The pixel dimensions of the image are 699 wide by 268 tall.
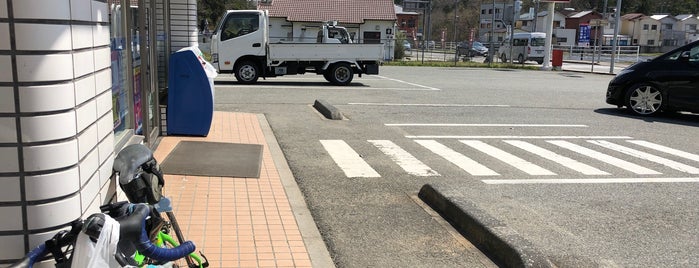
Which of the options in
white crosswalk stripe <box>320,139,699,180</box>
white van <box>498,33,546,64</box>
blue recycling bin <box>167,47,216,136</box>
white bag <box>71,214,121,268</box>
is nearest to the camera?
white bag <box>71,214,121,268</box>

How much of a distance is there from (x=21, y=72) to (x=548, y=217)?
4.44m

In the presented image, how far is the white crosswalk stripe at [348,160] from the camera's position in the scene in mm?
6730

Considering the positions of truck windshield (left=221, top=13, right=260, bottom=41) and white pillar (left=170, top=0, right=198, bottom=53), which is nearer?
white pillar (left=170, top=0, right=198, bottom=53)

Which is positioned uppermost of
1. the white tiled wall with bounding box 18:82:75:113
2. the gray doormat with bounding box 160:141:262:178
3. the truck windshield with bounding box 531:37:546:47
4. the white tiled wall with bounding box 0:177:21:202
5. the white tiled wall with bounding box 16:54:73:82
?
the truck windshield with bounding box 531:37:546:47

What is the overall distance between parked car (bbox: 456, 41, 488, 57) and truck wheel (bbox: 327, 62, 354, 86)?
3041cm

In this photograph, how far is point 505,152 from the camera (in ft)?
27.3

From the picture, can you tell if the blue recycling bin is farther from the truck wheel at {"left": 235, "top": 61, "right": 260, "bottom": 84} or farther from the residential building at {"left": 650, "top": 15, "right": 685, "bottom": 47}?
the residential building at {"left": 650, "top": 15, "right": 685, "bottom": 47}

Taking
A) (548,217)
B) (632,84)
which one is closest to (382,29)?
(632,84)

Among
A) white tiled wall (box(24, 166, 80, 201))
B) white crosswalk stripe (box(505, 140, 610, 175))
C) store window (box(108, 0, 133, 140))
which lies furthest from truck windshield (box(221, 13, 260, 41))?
white tiled wall (box(24, 166, 80, 201))

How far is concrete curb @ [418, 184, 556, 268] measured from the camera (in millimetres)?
3820

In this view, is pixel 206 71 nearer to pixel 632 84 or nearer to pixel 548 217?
pixel 548 217

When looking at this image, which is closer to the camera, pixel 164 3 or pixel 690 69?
pixel 164 3

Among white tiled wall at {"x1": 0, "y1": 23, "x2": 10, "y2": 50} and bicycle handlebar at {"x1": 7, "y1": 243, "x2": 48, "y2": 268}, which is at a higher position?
white tiled wall at {"x1": 0, "y1": 23, "x2": 10, "y2": 50}

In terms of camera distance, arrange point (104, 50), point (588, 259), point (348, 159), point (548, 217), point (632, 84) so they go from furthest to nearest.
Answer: point (632, 84) < point (348, 159) < point (548, 217) < point (588, 259) < point (104, 50)
